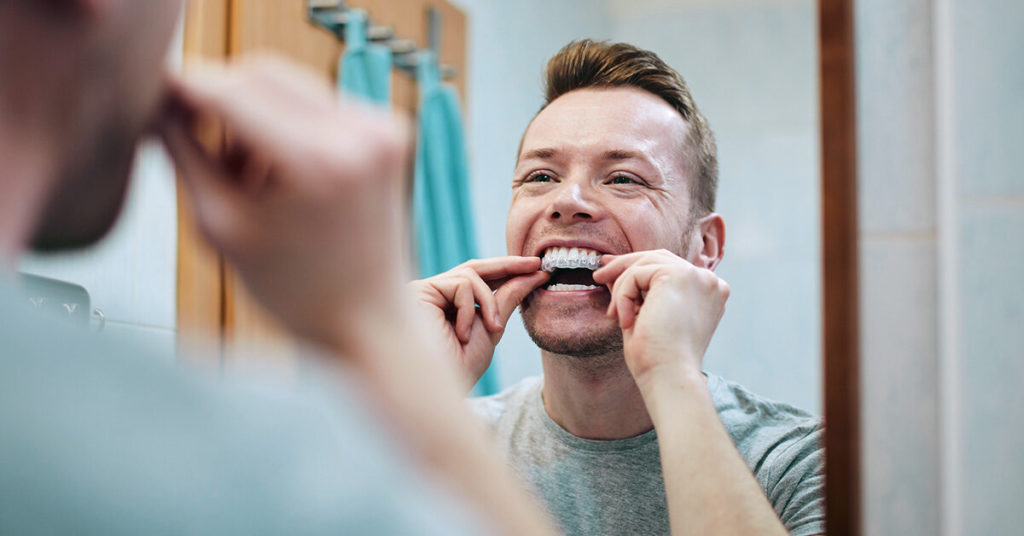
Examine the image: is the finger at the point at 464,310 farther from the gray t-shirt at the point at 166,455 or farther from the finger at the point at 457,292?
the gray t-shirt at the point at 166,455

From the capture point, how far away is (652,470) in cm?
73

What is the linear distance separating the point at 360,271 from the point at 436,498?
0.22 feet

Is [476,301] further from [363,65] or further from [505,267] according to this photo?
[363,65]

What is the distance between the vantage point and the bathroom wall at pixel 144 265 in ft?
2.13

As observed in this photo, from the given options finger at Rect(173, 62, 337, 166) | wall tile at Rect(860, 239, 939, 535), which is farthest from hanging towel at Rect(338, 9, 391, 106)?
finger at Rect(173, 62, 337, 166)

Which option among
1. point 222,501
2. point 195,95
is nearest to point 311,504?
point 222,501

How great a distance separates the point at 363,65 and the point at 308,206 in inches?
31.7

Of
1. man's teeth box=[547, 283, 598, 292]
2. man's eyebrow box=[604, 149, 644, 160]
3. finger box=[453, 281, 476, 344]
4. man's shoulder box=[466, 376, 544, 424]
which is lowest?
man's shoulder box=[466, 376, 544, 424]

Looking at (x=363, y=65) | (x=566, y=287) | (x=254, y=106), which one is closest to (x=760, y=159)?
(x=566, y=287)

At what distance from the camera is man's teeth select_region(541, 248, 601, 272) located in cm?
80

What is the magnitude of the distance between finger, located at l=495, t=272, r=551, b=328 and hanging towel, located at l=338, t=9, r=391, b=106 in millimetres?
338

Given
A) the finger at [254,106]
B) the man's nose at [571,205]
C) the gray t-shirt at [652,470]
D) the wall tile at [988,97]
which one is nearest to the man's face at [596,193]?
the man's nose at [571,205]

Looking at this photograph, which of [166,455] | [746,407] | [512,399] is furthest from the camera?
[512,399]

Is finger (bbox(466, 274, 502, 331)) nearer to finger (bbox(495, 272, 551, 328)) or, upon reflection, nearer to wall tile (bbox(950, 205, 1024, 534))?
finger (bbox(495, 272, 551, 328))
